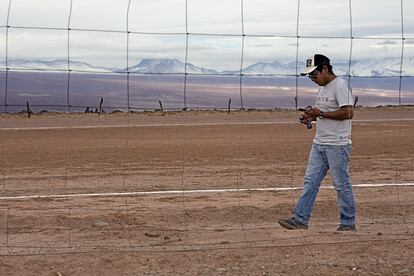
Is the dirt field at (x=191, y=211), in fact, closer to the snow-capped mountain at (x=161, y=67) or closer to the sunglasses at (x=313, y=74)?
the sunglasses at (x=313, y=74)

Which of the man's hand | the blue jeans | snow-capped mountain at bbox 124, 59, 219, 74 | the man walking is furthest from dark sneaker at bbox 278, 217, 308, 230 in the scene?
snow-capped mountain at bbox 124, 59, 219, 74

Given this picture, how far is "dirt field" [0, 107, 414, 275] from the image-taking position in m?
7.37

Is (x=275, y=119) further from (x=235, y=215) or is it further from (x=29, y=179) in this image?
(x=235, y=215)

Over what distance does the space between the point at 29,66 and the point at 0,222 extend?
9.20 feet

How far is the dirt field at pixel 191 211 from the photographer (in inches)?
290

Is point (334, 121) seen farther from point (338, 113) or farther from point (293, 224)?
point (293, 224)

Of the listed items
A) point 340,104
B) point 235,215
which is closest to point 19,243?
point 235,215

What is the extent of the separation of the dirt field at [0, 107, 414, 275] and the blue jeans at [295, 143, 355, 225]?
215 millimetres

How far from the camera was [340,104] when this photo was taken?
8305 mm

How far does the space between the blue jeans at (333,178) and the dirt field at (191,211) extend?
22cm

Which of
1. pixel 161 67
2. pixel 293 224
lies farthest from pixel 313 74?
pixel 161 67

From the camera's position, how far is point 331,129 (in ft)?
27.6

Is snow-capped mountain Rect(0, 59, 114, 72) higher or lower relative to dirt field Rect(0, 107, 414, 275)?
higher

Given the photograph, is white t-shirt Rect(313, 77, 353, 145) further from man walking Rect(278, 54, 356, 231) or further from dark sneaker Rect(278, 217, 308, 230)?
dark sneaker Rect(278, 217, 308, 230)
